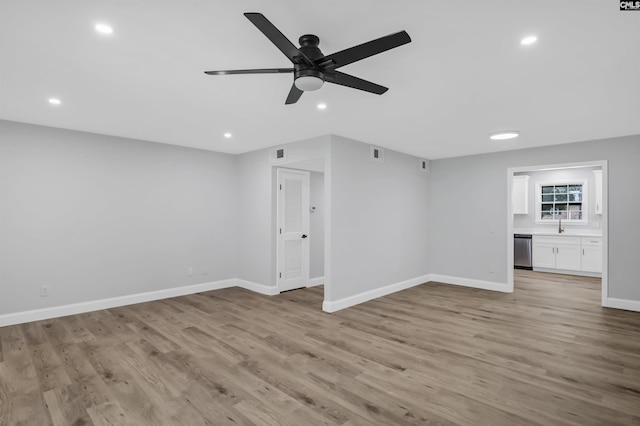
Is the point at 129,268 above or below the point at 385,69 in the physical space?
below

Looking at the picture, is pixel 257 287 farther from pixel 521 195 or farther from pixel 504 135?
pixel 521 195

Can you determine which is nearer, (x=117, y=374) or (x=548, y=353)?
(x=117, y=374)

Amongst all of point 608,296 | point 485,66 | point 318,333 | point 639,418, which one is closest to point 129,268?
point 318,333

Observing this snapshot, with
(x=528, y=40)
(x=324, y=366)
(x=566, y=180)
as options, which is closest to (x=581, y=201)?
(x=566, y=180)

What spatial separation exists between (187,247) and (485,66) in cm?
495

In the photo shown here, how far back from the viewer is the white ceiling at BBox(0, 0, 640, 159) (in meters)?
1.83

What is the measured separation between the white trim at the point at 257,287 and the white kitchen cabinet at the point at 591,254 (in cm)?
651

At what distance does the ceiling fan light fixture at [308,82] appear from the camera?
6.42 feet

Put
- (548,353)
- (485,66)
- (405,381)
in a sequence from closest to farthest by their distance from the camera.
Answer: (485,66) → (405,381) → (548,353)

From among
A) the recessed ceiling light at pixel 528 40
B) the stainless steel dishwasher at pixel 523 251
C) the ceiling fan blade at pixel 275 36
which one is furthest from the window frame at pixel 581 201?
the ceiling fan blade at pixel 275 36

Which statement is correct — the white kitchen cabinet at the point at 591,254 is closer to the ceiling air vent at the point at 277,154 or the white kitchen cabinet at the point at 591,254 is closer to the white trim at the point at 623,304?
the white trim at the point at 623,304

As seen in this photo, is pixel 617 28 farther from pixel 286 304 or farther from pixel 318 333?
pixel 286 304

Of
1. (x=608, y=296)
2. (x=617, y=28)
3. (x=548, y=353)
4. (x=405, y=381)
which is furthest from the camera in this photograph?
(x=608, y=296)

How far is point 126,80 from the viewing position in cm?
277
